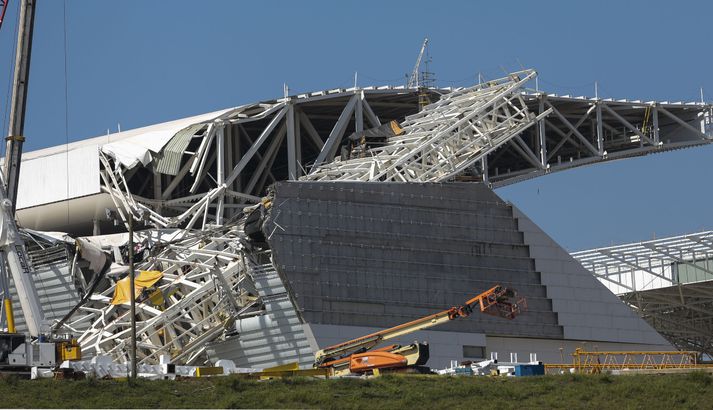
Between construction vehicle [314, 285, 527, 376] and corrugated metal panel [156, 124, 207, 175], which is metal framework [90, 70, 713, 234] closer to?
corrugated metal panel [156, 124, 207, 175]

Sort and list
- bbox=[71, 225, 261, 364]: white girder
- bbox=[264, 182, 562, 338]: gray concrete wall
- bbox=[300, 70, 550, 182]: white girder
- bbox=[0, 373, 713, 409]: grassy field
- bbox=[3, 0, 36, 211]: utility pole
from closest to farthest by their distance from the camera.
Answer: bbox=[0, 373, 713, 409]: grassy field → bbox=[3, 0, 36, 211]: utility pole → bbox=[264, 182, 562, 338]: gray concrete wall → bbox=[71, 225, 261, 364]: white girder → bbox=[300, 70, 550, 182]: white girder

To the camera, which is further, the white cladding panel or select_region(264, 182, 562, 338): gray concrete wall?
the white cladding panel

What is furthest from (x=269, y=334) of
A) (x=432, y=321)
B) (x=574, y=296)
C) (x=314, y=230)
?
(x=574, y=296)

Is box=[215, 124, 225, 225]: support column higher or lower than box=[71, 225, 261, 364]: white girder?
higher

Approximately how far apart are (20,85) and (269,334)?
84.7 feet

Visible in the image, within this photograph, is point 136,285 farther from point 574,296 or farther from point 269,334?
point 574,296

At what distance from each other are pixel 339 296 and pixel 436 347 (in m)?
7.99

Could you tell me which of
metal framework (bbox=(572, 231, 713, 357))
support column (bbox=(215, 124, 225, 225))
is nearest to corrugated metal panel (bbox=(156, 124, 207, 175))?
support column (bbox=(215, 124, 225, 225))

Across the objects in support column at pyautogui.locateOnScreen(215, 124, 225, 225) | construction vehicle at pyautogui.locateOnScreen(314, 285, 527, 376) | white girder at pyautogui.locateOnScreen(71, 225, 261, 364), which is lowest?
construction vehicle at pyautogui.locateOnScreen(314, 285, 527, 376)

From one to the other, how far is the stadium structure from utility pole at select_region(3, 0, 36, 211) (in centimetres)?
1128

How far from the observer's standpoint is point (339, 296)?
11938 cm

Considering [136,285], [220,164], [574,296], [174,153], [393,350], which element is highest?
[174,153]

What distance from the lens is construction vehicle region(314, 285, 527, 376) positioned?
9606cm

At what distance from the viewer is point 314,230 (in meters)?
120
